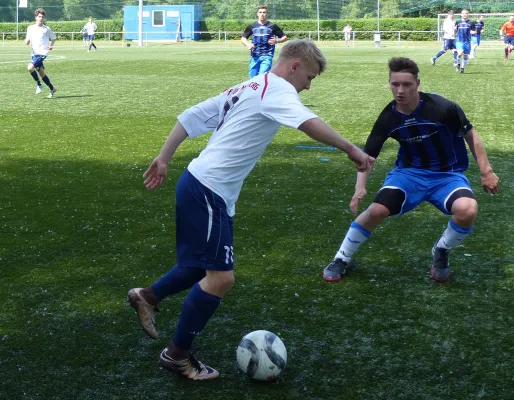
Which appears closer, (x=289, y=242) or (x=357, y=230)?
(x=357, y=230)

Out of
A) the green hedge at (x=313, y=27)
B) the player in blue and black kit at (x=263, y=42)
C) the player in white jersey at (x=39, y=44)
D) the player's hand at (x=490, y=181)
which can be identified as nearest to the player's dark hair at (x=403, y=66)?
the player's hand at (x=490, y=181)

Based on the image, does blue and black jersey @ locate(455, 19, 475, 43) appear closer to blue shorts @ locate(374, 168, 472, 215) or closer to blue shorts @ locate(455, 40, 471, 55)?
blue shorts @ locate(455, 40, 471, 55)

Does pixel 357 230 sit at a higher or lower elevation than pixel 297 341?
higher

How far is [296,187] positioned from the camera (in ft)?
28.3

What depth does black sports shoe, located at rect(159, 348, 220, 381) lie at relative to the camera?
4.05m

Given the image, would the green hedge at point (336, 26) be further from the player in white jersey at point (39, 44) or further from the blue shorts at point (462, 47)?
the player in white jersey at point (39, 44)

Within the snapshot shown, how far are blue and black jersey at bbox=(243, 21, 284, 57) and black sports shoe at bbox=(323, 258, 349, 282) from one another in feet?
39.4

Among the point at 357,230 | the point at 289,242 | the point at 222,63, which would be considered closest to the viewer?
the point at 357,230

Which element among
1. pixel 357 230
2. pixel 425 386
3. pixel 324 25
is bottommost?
pixel 425 386

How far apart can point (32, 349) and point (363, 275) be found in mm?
2457

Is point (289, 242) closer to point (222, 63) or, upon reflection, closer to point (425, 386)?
point (425, 386)

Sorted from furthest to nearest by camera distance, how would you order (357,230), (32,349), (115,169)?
(115,169) → (357,230) → (32,349)

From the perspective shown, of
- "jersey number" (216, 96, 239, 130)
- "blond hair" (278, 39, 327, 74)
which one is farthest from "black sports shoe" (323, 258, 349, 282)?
"blond hair" (278, 39, 327, 74)

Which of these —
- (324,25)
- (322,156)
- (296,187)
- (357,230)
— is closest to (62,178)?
(296,187)
